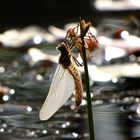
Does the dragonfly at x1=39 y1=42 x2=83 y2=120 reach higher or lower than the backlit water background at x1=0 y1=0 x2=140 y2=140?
lower

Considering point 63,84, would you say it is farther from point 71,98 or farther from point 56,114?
point 71,98

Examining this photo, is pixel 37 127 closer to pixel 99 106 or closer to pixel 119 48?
pixel 99 106

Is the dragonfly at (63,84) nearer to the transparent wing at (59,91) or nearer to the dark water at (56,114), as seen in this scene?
the transparent wing at (59,91)

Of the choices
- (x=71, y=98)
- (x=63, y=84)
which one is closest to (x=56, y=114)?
(x=71, y=98)

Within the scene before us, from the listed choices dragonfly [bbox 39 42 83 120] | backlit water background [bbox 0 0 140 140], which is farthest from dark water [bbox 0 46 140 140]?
dragonfly [bbox 39 42 83 120]

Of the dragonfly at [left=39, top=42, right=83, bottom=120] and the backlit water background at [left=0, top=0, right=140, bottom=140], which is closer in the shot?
the dragonfly at [left=39, top=42, right=83, bottom=120]

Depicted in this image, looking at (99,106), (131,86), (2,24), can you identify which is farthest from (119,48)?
(2,24)

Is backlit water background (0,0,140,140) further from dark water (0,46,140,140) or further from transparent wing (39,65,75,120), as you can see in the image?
transparent wing (39,65,75,120)
